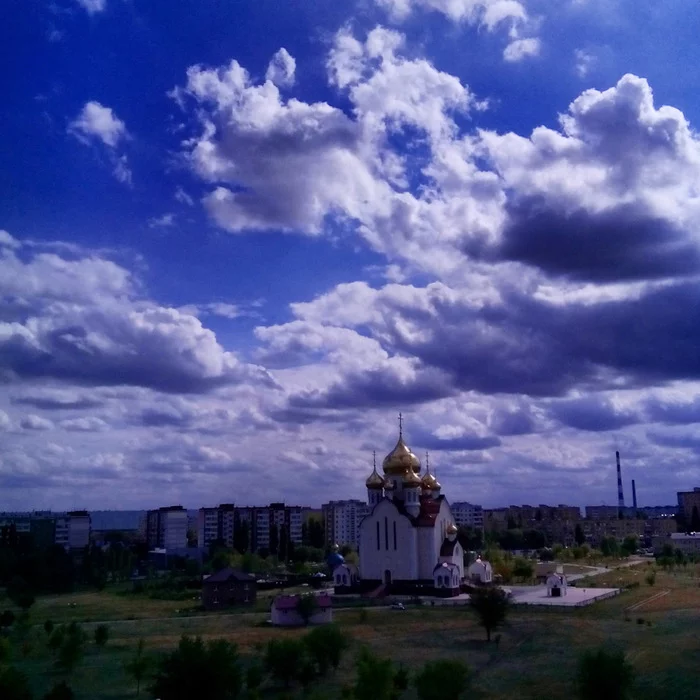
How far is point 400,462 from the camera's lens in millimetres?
53531

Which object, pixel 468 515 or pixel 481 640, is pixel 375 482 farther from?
pixel 468 515

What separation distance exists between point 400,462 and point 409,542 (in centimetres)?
584

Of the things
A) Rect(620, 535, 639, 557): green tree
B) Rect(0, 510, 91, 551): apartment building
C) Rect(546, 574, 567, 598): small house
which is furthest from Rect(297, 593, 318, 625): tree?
Rect(0, 510, 91, 551): apartment building

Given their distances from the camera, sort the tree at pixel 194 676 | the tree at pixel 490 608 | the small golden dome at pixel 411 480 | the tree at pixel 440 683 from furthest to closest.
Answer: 1. the small golden dome at pixel 411 480
2. the tree at pixel 490 608
3. the tree at pixel 440 683
4. the tree at pixel 194 676

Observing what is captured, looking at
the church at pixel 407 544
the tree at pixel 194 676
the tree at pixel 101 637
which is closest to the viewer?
the tree at pixel 194 676

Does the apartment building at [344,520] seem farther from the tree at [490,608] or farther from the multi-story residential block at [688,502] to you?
the tree at [490,608]

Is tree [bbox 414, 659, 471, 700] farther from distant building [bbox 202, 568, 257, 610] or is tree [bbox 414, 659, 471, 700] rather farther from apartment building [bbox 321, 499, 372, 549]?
apartment building [bbox 321, 499, 372, 549]

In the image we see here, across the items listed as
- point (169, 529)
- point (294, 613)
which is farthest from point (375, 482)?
point (169, 529)

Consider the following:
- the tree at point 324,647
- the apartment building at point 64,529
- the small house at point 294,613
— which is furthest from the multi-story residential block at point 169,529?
the tree at point 324,647

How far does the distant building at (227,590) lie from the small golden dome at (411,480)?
12.0m

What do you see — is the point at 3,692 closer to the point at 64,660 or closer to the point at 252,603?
the point at 64,660

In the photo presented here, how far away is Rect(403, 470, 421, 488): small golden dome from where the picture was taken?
171 feet

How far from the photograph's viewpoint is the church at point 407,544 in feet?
161

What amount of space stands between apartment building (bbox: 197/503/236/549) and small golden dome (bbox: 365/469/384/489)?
176 feet
